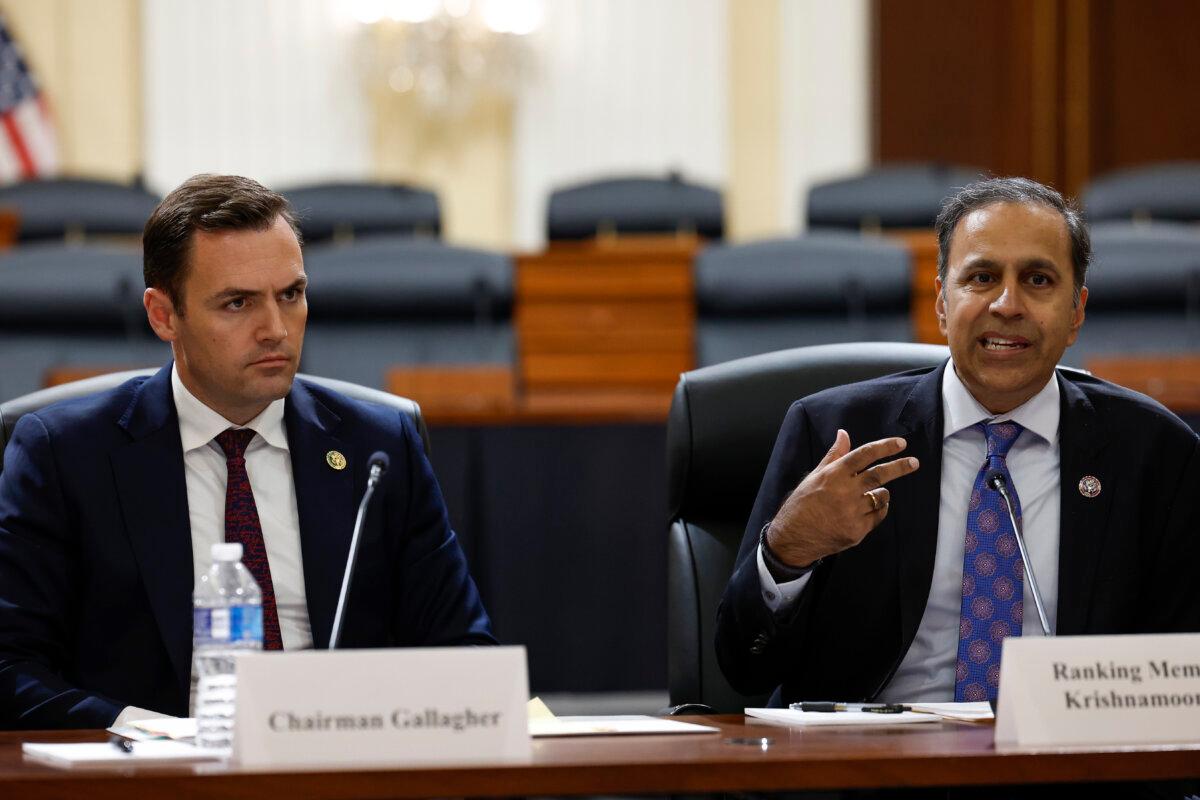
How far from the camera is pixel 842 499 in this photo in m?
1.82

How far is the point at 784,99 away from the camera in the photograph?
946 centimetres

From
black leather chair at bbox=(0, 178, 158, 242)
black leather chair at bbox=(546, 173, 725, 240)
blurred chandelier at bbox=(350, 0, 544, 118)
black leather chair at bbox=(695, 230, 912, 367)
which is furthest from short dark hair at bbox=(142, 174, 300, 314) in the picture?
blurred chandelier at bbox=(350, 0, 544, 118)

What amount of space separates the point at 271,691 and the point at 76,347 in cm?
488

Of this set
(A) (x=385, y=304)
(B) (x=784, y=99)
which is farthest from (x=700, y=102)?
(A) (x=385, y=304)

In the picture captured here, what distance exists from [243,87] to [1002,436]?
7.90 meters

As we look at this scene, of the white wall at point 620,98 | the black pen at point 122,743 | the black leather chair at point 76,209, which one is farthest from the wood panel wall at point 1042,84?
the black pen at point 122,743

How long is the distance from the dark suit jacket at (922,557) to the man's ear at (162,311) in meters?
0.86

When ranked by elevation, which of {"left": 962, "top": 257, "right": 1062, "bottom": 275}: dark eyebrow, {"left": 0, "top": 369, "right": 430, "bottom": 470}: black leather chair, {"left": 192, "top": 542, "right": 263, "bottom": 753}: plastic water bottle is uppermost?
{"left": 962, "top": 257, "right": 1062, "bottom": 275}: dark eyebrow

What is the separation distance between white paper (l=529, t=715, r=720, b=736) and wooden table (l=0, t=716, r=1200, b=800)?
11 centimetres

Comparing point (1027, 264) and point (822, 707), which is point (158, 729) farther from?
point (1027, 264)

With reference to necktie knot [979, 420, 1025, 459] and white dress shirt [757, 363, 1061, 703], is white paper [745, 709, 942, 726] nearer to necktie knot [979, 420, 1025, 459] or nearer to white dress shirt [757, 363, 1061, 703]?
white dress shirt [757, 363, 1061, 703]

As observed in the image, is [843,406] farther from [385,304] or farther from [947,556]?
[385,304]

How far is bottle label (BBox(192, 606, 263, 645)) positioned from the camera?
1.70m

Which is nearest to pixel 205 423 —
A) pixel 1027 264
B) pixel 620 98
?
pixel 1027 264
